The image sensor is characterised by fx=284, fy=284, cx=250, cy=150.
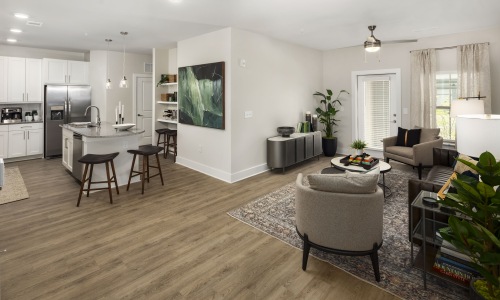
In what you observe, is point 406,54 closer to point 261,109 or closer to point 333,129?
point 333,129

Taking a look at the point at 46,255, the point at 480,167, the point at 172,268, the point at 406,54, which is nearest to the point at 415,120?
the point at 406,54

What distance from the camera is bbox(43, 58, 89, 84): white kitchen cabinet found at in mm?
6723

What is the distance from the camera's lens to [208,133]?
5473 millimetres

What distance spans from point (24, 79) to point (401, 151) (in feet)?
27.3

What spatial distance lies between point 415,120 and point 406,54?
57.9 inches

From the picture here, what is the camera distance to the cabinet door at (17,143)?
6.39m

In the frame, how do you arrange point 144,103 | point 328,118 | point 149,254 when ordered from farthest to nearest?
point 144,103, point 328,118, point 149,254

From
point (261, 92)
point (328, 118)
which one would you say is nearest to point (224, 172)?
point (261, 92)

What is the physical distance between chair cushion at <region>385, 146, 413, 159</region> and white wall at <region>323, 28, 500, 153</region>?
1.12 m

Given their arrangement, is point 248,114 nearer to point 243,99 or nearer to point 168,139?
point 243,99

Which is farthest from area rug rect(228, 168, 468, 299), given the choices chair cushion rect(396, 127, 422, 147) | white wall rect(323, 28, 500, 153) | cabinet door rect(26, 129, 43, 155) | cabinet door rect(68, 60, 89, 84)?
cabinet door rect(68, 60, 89, 84)

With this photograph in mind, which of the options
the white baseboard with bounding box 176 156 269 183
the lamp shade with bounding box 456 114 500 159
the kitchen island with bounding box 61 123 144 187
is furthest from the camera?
the white baseboard with bounding box 176 156 269 183

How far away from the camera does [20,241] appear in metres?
2.92

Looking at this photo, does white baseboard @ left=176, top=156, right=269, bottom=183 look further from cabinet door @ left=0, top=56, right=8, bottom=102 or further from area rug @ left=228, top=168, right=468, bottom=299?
cabinet door @ left=0, top=56, right=8, bottom=102
